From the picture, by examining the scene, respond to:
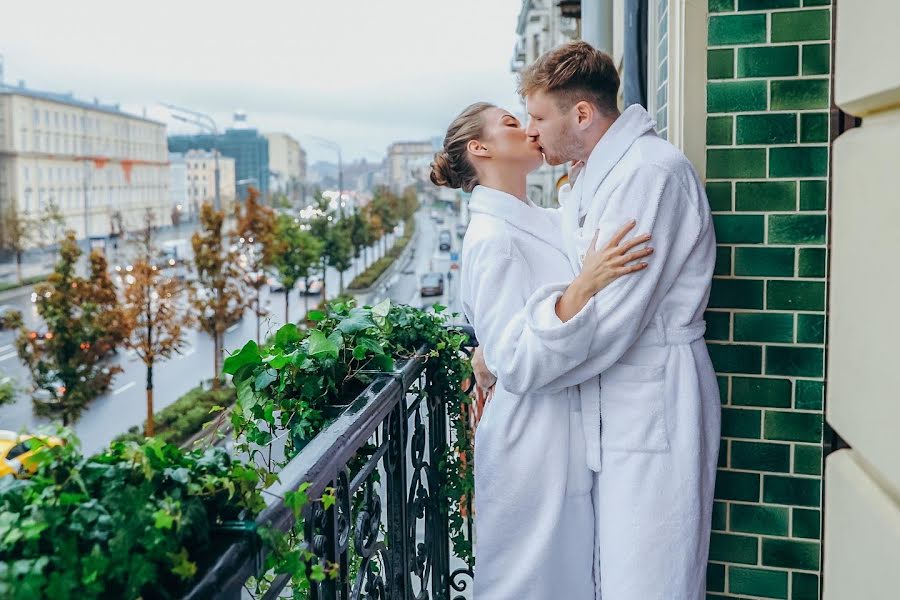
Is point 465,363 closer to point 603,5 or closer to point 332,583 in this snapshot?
A: point 332,583

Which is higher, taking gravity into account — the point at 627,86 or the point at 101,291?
the point at 627,86

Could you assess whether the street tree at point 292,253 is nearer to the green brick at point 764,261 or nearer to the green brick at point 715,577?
the green brick at point 715,577

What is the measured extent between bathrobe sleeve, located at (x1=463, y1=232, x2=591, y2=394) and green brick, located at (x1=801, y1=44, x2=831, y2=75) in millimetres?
975

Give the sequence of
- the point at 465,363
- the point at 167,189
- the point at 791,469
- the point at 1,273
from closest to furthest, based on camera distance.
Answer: the point at 791,469
the point at 465,363
the point at 1,273
the point at 167,189

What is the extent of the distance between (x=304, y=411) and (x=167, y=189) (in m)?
112

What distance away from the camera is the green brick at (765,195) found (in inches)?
103

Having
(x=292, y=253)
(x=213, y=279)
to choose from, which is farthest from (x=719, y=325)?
(x=292, y=253)

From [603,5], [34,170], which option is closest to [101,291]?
[603,5]

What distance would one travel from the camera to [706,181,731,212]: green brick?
8.67ft

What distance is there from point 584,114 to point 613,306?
578 millimetres

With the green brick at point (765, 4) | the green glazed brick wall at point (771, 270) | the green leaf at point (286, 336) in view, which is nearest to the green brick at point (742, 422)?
the green glazed brick wall at point (771, 270)

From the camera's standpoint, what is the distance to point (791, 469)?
2705mm

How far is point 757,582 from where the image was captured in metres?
2.77

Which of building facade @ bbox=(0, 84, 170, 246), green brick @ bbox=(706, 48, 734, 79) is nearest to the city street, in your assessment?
green brick @ bbox=(706, 48, 734, 79)
